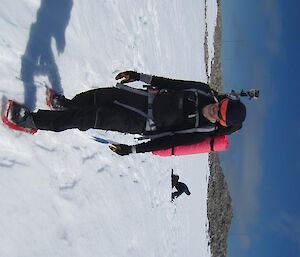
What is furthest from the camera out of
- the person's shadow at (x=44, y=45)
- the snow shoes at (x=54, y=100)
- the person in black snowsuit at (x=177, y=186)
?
the person in black snowsuit at (x=177, y=186)

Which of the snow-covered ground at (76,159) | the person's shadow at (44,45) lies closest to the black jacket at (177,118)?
the snow-covered ground at (76,159)

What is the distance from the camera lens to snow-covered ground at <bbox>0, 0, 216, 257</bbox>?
4.29 meters

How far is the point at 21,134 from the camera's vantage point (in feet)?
14.5

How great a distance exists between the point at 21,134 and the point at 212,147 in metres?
1.99

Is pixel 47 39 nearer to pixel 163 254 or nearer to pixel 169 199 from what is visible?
pixel 163 254

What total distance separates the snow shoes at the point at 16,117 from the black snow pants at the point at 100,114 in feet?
0.29

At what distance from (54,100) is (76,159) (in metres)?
1.15

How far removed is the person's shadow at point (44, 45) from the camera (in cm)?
468

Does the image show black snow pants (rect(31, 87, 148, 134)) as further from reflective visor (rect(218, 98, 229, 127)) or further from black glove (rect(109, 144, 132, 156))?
reflective visor (rect(218, 98, 229, 127))

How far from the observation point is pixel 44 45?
5.17 meters

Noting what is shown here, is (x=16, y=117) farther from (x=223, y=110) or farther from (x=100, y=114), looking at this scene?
(x=223, y=110)

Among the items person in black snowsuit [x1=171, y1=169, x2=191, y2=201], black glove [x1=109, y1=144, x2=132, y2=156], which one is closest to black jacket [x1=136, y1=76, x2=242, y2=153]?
black glove [x1=109, y1=144, x2=132, y2=156]

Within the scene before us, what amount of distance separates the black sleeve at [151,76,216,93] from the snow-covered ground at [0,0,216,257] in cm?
136

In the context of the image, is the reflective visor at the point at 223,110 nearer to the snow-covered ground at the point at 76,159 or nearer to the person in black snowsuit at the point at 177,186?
the snow-covered ground at the point at 76,159
